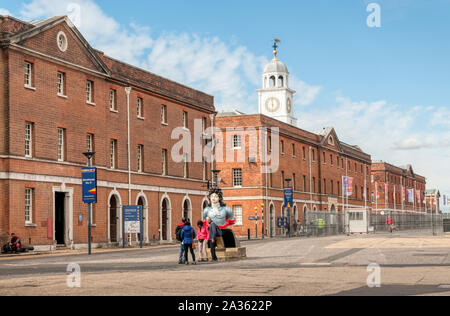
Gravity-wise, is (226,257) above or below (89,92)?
below

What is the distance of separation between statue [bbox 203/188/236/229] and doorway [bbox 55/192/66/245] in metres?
19.6

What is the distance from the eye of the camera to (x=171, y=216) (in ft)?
199

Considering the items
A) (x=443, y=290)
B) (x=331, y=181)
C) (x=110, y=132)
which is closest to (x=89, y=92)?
(x=110, y=132)

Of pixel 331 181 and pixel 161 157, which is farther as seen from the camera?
pixel 331 181

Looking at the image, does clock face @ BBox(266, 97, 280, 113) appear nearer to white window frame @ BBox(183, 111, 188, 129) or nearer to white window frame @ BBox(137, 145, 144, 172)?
white window frame @ BBox(183, 111, 188, 129)

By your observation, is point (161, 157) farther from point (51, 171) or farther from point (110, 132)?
point (51, 171)

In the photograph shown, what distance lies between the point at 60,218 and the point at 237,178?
1396 inches

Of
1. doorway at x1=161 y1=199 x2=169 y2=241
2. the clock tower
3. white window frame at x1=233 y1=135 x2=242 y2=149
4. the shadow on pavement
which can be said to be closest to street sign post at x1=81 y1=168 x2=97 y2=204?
doorway at x1=161 y1=199 x2=169 y2=241

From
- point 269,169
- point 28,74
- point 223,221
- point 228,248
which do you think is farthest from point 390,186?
point 223,221

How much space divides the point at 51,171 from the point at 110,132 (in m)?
8.21

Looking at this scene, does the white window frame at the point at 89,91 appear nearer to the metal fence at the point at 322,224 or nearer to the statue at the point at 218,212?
the statue at the point at 218,212

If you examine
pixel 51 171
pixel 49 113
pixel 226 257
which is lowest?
pixel 226 257

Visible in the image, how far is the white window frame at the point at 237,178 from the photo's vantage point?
80000 mm

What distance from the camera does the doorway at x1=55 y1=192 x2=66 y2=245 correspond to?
46.3 metres
